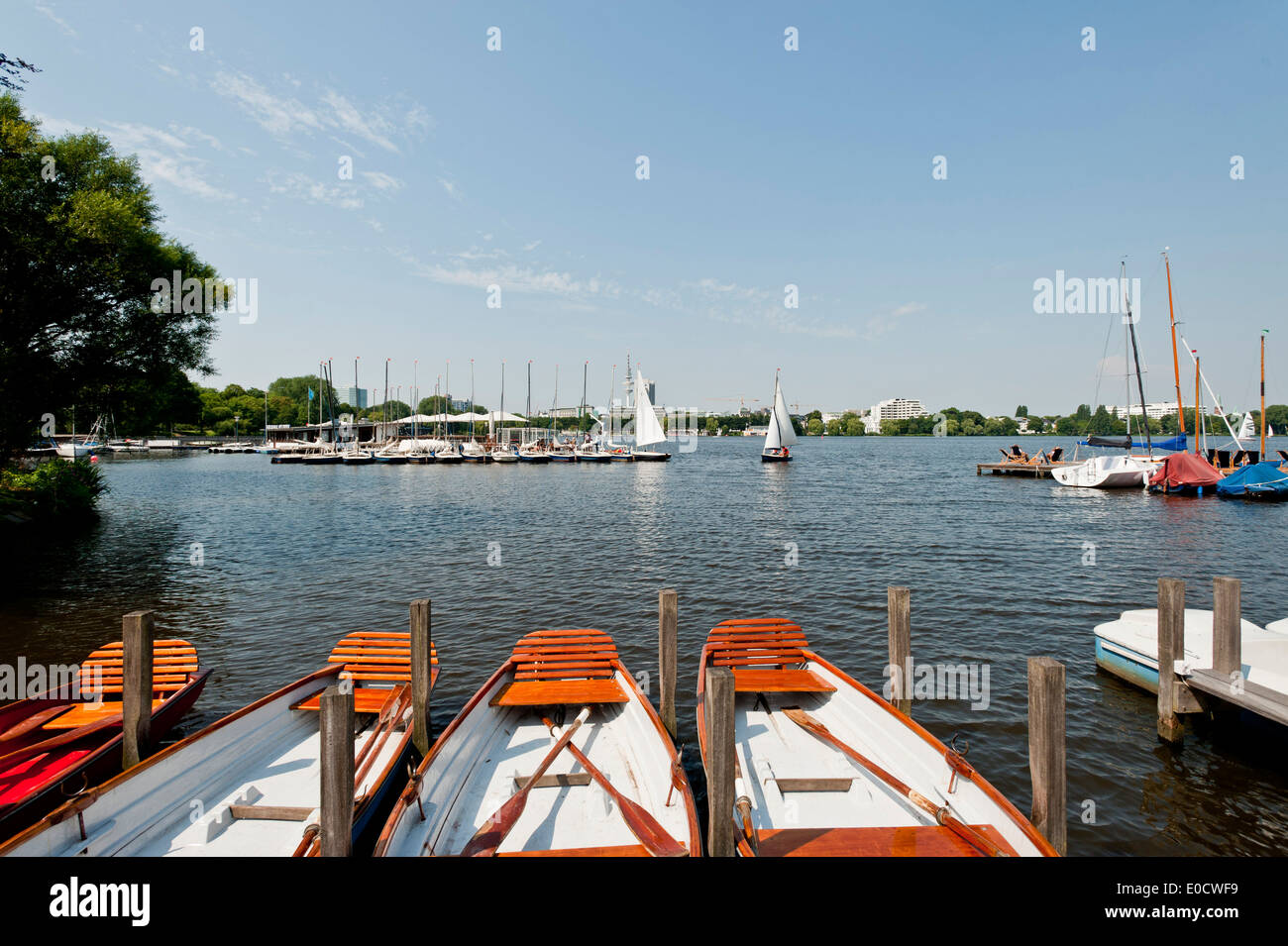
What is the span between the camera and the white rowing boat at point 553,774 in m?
6.62

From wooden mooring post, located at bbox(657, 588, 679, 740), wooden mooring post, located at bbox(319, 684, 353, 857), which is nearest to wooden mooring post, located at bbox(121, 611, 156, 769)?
wooden mooring post, located at bbox(319, 684, 353, 857)

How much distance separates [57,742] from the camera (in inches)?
310

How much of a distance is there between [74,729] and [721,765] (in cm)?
914

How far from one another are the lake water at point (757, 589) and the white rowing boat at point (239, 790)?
103 inches

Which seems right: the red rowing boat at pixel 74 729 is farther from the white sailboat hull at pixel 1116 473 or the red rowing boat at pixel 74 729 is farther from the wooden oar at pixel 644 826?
the white sailboat hull at pixel 1116 473

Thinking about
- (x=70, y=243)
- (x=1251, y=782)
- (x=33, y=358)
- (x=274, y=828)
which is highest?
(x=70, y=243)

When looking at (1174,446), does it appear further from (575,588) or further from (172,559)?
(172,559)

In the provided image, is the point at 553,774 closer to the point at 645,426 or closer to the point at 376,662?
the point at 376,662

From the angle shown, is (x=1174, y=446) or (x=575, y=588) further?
(x=1174, y=446)

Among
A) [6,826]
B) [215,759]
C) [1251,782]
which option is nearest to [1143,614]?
[1251,782]

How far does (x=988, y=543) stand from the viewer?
28000mm

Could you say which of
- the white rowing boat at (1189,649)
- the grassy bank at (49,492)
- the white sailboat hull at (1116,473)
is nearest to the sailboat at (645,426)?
the white sailboat hull at (1116,473)

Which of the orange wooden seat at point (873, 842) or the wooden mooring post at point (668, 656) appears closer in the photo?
the orange wooden seat at point (873, 842)
